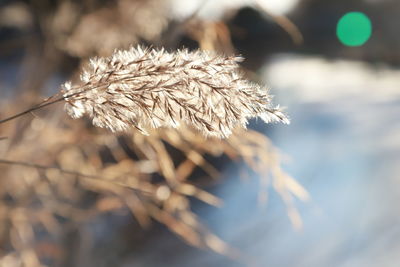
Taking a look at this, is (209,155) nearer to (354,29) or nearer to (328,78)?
(328,78)

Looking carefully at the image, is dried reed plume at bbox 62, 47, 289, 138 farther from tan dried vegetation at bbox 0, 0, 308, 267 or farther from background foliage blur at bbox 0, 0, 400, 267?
background foliage blur at bbox 0, 0, 400, 267

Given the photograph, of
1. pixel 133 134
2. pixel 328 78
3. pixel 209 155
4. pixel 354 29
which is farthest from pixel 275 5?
pixel 328 78

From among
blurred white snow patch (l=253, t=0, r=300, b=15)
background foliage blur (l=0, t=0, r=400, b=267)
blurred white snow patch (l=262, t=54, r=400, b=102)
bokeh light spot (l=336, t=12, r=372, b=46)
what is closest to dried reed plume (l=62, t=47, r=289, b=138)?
background foliage blur (l=0, t=0, r=400, b=267)

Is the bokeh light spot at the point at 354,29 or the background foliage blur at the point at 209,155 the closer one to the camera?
the background foliage blur at the point at 209,155

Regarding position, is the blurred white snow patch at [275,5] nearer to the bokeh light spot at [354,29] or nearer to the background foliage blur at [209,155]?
the background foliage blur at [209,155]

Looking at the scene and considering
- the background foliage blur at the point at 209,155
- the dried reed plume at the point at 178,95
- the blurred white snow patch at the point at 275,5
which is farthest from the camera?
the background foliage blur at the point at 209,155

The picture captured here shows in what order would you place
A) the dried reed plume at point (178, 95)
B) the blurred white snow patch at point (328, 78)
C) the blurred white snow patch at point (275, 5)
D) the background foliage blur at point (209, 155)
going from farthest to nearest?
the blurred white snow patch at point (328, 78), the background foliage blur at point (209, 155), the blurred white snow patch at point (275, 5), the dried reed plume at point (178, 95)

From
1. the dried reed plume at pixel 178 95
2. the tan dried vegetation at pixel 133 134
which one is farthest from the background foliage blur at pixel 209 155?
the dried reed plume at pixel 178 95
